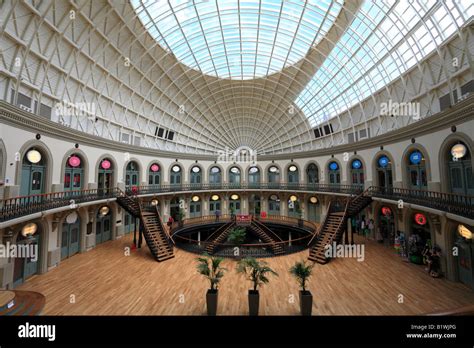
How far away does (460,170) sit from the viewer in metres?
10.9

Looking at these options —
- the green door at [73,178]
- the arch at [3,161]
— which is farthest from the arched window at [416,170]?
the green door at [73,178]

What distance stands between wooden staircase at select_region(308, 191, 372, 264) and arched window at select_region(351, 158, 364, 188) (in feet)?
11.1

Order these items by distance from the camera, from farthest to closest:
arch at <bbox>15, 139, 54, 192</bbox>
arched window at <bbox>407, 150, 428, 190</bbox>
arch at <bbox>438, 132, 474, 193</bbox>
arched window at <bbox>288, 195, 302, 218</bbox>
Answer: arched window at <bbox>288, 195, 302, 218</bbox>, arched window at <bbox>407, 150, 428, 190</bbox>, arch at <bbox>438, 132, 474, 193</bbox>, arch at <bbox>15, 139, 54, 192</bbox>

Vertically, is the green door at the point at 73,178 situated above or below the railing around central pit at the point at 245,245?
above

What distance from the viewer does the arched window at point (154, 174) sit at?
2388 cm

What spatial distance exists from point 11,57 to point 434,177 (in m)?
26.7

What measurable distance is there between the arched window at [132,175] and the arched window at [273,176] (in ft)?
59.5

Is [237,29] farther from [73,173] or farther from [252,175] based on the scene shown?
[73,173]

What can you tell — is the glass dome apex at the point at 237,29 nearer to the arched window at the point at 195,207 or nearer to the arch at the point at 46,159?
the arch at the point at 46,159

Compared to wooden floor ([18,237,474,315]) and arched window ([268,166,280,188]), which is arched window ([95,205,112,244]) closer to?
wooden floor ([18,237,474,315])

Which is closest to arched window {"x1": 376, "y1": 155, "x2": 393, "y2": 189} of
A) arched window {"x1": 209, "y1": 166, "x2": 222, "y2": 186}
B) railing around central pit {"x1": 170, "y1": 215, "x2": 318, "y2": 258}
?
railing around central pit {"x1": 170, "y1": 215, "x2": 318, "y2": 258}

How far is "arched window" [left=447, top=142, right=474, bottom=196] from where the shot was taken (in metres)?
10.4

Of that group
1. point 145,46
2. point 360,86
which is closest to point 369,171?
point 360,86

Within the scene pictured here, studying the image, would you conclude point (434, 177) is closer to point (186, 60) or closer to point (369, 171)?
point (369, 171)
